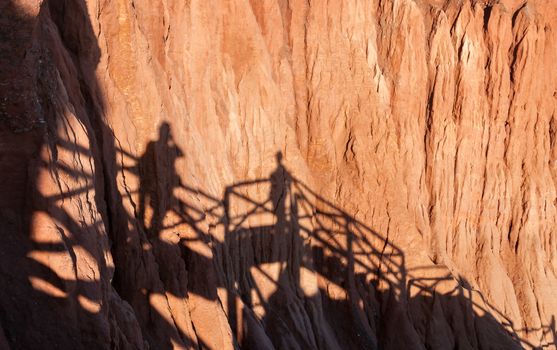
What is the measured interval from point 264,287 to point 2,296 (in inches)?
414

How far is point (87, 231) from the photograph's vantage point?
849cm

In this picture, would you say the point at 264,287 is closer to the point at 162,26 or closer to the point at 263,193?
the point at 263,193

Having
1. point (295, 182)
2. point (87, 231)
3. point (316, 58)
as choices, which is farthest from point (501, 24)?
point (87, 231)

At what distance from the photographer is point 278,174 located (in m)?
18.5

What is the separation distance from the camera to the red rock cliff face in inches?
310

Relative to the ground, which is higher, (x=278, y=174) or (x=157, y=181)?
(x=278, y=174)

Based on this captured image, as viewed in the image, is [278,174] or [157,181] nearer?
[157,181]

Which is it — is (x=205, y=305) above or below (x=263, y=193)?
below

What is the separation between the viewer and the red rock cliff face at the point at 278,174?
7.88 meters

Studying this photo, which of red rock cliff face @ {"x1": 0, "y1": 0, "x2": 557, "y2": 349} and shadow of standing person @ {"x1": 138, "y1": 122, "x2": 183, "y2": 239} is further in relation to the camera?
shadow of standing person @ {"x1": 138, "y1": 122, "x2": 183, "y2": 239}

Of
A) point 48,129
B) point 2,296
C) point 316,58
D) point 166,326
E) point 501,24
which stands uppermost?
point 501,24

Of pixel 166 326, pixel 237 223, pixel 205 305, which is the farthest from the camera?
pixel 237 223

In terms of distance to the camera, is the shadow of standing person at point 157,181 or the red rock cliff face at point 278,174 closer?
the red rock cliff face at point 278,174

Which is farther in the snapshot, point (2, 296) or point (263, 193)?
point (263, 193)
